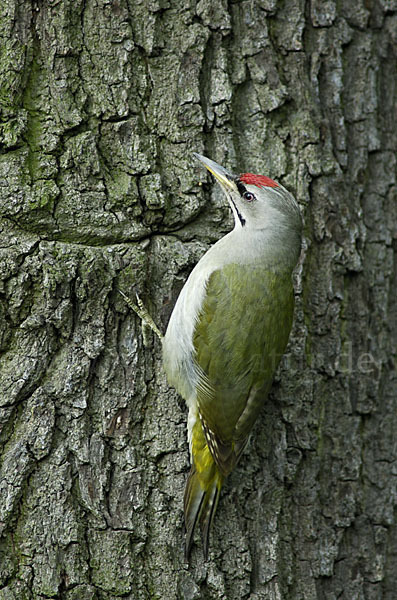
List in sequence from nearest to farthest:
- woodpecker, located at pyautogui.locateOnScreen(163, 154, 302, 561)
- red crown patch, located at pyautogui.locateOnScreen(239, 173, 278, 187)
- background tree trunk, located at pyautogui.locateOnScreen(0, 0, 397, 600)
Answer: background tree trunk, located at pyautogui.locateOnScreen(0, 0, 397, 600) < woodpecker, located at pyautogui.locateOnScreen(163, 154, 302, 561) < red crown patch, located at pyautogui.locateOnScreen(239, 173, 278, 187)

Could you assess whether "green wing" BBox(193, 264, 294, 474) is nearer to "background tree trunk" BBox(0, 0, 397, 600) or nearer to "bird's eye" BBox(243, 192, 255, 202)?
"background tree trunk" BBox(0, 0, 397, 600)

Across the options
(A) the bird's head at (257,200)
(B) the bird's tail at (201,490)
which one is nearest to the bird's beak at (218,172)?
(A) the bird's head at (257,200)

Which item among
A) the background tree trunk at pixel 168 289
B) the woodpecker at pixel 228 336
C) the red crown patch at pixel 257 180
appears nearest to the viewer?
the background tree trunk at pixel 168 289

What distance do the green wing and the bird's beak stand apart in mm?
418

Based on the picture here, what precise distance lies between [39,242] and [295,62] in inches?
64.2

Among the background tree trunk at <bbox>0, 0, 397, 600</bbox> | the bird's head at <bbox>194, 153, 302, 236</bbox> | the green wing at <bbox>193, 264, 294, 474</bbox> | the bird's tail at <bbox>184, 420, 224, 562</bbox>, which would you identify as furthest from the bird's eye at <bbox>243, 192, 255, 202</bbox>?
the bird's tail at <bbox>184, 420, 224, 562</bbox>

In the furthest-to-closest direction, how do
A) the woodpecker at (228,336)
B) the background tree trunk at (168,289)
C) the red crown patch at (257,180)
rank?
the red crown patch at (257,180) < the woodpecker at (228,336) < the background tree trunk at (168,289)

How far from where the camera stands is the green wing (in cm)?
304

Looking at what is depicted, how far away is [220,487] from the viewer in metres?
2.99

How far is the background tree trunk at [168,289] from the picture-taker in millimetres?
2836

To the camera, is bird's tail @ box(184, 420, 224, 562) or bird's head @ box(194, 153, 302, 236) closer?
bird's tail @ box(184, 420, 224, 562)

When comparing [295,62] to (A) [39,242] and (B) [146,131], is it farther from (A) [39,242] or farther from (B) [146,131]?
(A) [39,242]

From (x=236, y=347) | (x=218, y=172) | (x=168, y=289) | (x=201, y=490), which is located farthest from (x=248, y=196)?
(x=201, y=490)

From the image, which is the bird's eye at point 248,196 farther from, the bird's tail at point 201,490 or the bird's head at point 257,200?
the bird's tail at point 201,490
